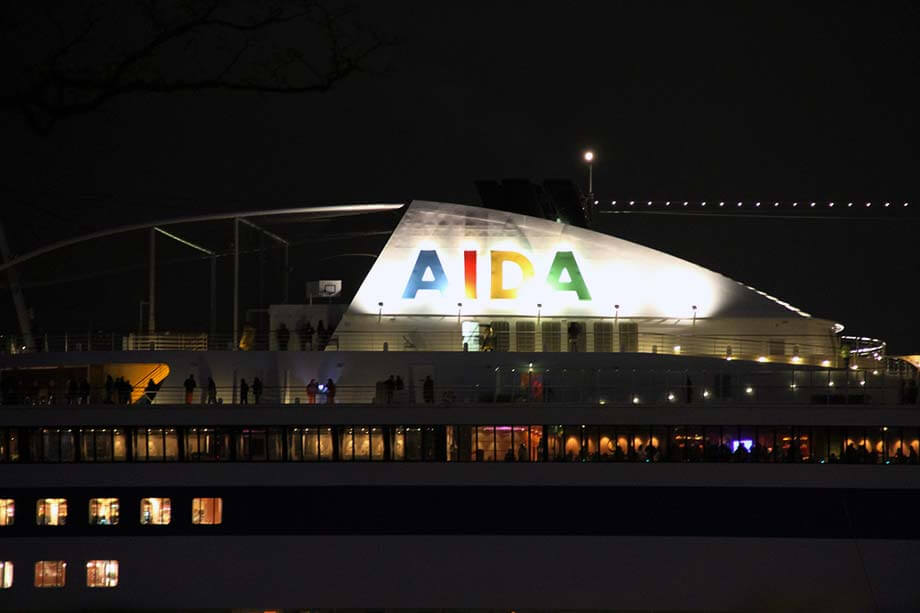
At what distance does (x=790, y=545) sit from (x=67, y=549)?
55.1 ft

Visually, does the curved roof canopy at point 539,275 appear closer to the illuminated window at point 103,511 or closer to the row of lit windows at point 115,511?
the row of lit windows at point 115,511

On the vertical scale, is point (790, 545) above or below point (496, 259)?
below

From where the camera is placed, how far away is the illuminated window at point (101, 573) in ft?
98.2

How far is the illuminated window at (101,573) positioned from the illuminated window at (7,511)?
7.26 feet

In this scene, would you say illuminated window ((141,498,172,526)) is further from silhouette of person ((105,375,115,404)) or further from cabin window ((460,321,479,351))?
cabin window ((460,321,479,351))

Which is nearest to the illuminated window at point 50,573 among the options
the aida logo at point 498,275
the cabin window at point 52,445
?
the cabin window at point 52,445

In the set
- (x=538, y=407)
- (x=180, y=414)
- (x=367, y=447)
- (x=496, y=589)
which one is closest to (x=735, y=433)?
(x=538, y=407)

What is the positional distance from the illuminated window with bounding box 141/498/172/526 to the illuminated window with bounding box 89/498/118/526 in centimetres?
68

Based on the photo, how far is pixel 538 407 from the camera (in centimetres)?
3025

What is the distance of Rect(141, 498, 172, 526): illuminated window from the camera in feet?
98.8

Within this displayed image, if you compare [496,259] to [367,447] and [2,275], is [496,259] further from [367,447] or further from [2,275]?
[2,275]

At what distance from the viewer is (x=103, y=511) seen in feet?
99.3

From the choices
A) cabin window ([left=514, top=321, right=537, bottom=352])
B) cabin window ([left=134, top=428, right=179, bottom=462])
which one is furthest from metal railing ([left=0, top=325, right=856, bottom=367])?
cabin window ([left=134, top=428, right=179, bottom=462])

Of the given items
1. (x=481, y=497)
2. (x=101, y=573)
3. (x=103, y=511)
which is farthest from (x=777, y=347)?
(x=101, y=573)
